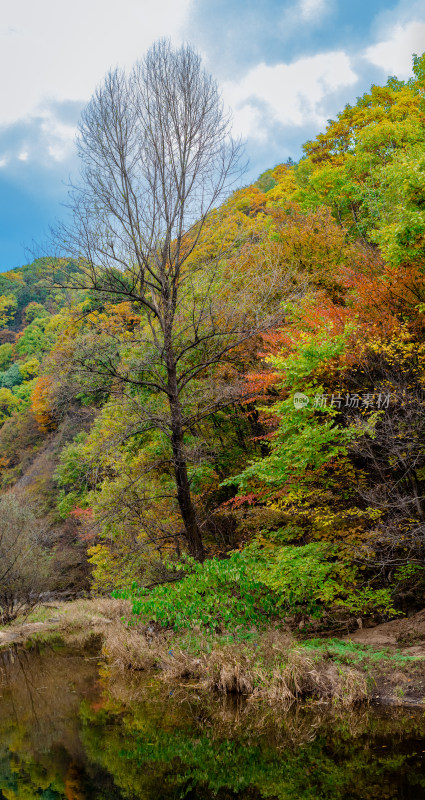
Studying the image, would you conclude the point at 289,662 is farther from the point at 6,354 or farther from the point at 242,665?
the point at 6,354

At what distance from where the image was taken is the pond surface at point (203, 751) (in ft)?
18.8

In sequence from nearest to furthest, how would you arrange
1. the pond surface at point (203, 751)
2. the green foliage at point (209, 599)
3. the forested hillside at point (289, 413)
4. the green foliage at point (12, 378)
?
the pond surface at point (203, 751) → the forested hillside at point (289, 413) → the green foliage at point (209, 599) → the green foliage at point (12, 378)

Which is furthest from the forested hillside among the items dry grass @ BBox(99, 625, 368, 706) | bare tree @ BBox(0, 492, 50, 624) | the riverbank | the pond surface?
bare tree @ BBox(0, 492, 50, 624)

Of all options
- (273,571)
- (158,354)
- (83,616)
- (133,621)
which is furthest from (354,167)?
(83,616)

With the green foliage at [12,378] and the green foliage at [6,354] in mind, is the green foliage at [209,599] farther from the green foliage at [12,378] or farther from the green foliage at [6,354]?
the green foliage at [6,354]

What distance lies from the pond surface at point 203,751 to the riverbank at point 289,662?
0.42 meters

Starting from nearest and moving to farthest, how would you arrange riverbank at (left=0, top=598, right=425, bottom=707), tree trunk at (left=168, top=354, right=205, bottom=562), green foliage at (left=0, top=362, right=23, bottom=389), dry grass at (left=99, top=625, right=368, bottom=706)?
1. riverbank at (left=0, top=598, right=425, bottom=707)
2. dry grass at (left=99, top=625, right=368, bottom=706)
3. tree trunk at (left=168, top=354, right=205, bottom=562)
4. green foliage at (left=0, top=362, right=23, bottom=389)

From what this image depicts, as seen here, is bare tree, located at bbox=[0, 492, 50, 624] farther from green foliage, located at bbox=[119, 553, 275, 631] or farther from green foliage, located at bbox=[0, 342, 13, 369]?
green foliage, located at bbox=[0, 342, 13, 369]

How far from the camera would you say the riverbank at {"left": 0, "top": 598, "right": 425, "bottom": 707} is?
26.4 feet

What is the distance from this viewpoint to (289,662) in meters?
8.66

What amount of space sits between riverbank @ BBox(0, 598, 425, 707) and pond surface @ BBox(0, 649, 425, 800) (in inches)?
16.4

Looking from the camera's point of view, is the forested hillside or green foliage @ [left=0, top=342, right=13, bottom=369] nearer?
the forested hillside

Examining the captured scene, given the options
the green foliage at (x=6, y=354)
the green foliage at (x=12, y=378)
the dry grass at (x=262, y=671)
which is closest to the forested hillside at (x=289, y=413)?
the dry grass at (x=262, y=671)

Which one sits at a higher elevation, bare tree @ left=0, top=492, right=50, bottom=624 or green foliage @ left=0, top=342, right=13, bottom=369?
green foliage @ left=0, top=342, right=13, bottom=369
